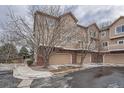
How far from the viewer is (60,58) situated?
1212cm

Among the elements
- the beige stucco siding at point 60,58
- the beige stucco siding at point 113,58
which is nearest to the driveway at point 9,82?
the beige stucco siding at point 60,58

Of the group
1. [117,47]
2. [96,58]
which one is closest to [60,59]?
[96,58]

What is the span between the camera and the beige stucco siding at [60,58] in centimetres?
1144

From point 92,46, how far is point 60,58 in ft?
13.7

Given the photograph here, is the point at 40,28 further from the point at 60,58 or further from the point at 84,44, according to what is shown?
the point at 84,44

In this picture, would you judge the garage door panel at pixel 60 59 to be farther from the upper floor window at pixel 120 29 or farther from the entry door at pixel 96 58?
the upper floor window at pixel 120 29

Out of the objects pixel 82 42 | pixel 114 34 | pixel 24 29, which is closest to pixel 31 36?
pixel 24 29

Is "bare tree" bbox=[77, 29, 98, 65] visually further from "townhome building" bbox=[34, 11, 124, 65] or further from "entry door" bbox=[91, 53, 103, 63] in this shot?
"entry door" bbox=[91, 53, 103, 63]

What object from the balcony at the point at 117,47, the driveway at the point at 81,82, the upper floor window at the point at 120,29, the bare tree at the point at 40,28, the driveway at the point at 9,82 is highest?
the upper floor window at the point at 120,29

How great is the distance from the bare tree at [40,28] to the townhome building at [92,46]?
116 centimetres

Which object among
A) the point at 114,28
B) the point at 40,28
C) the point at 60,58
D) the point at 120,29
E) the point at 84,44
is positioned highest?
the point at 114,28

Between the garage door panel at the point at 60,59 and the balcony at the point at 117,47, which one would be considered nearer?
the garage door panel at the point at 60,59
